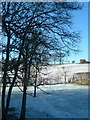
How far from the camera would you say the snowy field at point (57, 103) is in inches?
234

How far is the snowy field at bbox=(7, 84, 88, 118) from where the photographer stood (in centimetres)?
595

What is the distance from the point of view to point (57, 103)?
714 cm

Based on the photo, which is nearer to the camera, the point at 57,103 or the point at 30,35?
the point at 30,35

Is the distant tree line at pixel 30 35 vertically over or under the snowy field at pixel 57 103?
over

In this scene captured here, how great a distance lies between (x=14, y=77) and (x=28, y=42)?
1.24 ft

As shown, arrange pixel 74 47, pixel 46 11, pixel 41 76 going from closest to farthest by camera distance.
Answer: pixel 46 11, pixel 74 47, pixel 41 76

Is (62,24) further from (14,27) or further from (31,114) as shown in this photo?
(31,114)

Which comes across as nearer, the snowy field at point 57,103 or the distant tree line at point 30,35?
the distant tree line at point 30,35

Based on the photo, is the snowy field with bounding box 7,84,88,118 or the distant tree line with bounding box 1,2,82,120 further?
the snowy field with bounding box 7,84,88,118

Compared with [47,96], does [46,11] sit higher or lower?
higher

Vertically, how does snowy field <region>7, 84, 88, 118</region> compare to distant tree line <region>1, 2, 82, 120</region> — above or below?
below

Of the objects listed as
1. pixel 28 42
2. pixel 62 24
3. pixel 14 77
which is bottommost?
pixel 14 77

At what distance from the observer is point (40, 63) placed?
414cm

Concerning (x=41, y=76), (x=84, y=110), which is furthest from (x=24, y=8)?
(x=84, y=110)
